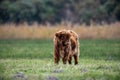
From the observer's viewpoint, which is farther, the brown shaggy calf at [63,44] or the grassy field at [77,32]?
the grassy field at [77,32]

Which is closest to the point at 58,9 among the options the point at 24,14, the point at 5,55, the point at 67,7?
the point at 67,7

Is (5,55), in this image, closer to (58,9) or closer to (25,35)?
(25,35)

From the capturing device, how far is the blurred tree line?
48.7m

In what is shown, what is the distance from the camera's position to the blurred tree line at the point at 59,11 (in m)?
48.7

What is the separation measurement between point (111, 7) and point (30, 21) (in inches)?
319

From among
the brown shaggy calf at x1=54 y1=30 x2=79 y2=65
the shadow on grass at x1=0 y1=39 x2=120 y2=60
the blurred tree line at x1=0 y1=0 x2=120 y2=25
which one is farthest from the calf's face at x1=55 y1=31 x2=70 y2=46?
the blurred tree line at x1=0 y1=0 x2=120 y2=25

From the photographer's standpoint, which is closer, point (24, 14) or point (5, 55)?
point (5, 55)

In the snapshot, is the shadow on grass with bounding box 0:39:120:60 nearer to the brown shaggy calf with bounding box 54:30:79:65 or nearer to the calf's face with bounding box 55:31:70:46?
the brown shaggy calf with bounding box 54:30:79:65

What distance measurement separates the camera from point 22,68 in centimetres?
1497

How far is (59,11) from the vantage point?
51.9 metres

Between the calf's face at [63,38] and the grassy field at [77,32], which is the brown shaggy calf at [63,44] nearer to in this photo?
the calf's face at [63,38]

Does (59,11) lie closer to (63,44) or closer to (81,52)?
(81,52)

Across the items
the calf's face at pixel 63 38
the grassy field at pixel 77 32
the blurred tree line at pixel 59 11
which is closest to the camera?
the calf's face at pixel 63 38

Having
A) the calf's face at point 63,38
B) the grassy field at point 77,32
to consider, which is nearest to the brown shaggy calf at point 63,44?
the calf's face at point 63,38
